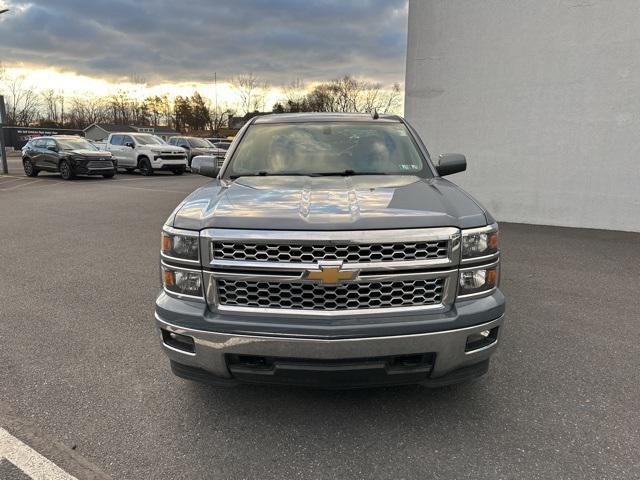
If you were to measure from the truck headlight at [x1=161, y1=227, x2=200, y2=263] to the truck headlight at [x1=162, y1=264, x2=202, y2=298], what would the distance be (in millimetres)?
72

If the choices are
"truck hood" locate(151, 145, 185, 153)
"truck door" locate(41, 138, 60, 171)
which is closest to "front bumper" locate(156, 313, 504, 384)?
"truck door" locate(41, 138, 60, 171)

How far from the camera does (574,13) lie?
8.93 meters

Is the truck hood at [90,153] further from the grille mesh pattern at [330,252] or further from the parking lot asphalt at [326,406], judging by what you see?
the grille mesh pattern at [330,252]

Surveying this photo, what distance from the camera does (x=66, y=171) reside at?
63.6 feet

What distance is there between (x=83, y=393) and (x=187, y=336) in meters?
1.15

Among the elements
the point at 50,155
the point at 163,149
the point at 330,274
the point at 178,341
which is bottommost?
the point at 178,341

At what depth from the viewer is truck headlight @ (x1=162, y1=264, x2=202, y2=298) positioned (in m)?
2.45

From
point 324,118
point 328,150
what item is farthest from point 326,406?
point 324,118

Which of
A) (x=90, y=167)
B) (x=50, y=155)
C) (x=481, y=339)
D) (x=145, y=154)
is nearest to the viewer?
(x=481, y=339)

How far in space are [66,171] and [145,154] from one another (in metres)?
3.79

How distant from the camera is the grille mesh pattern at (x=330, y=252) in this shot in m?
2.32

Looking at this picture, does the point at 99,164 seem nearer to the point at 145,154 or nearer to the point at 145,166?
the point at 145,154

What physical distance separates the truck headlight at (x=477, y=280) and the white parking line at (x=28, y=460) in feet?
7.21

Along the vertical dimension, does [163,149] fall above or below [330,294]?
above
